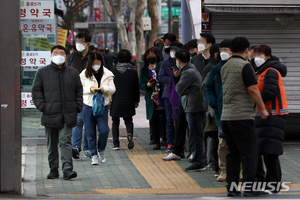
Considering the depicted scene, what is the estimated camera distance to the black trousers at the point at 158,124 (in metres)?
12.4

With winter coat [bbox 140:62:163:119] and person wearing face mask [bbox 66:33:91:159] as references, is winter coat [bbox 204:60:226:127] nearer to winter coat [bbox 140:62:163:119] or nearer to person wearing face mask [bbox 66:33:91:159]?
person wearing face mask [bbox 66:33:91:159]

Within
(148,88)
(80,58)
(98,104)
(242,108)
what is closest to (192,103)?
(98,104)

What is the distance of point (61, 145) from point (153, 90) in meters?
3.37

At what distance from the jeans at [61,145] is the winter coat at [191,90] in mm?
1763

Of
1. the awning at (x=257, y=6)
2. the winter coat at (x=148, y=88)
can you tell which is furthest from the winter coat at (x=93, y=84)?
the awning at (x=257, y=6)

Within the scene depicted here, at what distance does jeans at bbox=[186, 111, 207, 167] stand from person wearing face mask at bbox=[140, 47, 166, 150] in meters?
2.29

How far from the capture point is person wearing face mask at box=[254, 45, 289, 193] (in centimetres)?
821

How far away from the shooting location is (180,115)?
10.8 m

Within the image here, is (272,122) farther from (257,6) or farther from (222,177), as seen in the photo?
(257,6)

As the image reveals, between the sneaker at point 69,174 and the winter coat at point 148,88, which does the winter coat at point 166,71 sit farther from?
the sneaker at point 69,174

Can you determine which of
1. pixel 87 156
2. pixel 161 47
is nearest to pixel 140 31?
pixel 161 47

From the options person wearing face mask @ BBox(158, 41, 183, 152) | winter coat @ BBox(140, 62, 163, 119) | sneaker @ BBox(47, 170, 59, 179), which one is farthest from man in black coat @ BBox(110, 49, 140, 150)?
sneaker @ BBox(47, 170, 59, 179)

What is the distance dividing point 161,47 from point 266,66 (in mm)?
4941

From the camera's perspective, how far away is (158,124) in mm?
12531
